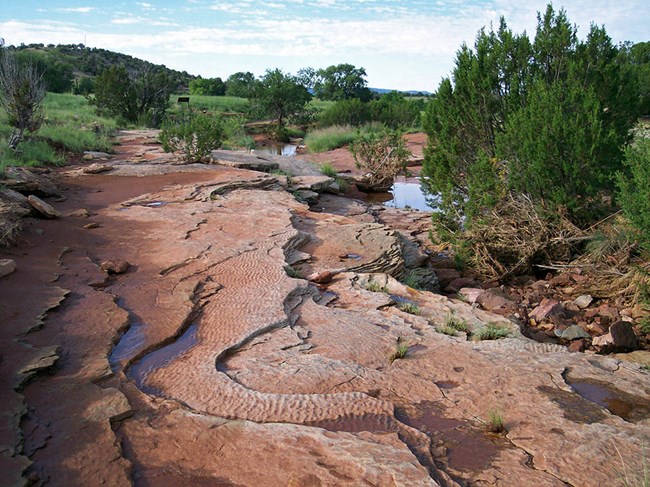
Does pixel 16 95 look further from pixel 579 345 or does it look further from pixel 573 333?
pixel 579 345

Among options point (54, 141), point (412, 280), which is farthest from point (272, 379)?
point (54, 141)

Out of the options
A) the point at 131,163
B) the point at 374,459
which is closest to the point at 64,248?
the point at 374,459

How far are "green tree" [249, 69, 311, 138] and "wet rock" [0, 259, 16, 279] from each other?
26996 mm

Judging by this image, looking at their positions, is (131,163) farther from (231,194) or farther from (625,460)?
(625,460)

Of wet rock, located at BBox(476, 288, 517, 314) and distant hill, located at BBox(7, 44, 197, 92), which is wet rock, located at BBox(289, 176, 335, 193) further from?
distant hill, located at BBox(7, 44, 197, 92)

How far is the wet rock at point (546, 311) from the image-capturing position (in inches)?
269

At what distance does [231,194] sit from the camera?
1073 cm

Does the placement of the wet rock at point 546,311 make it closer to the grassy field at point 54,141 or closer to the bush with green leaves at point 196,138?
the grassy field at point 54,141

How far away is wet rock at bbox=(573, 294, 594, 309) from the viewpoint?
728 centimetres

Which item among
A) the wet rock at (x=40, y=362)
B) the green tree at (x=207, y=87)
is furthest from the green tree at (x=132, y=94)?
the green tree at (x=207, y=87)

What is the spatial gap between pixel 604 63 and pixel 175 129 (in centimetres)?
1124

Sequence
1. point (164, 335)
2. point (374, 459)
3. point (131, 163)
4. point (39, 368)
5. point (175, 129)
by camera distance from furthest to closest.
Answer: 1. point (175, 129)
2. point (131, 163)
3. point (164, 335)
4. point (39, 368)
5. point (374, 459)

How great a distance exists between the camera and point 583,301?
7.32 meters

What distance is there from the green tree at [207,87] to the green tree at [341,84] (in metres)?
12.1
